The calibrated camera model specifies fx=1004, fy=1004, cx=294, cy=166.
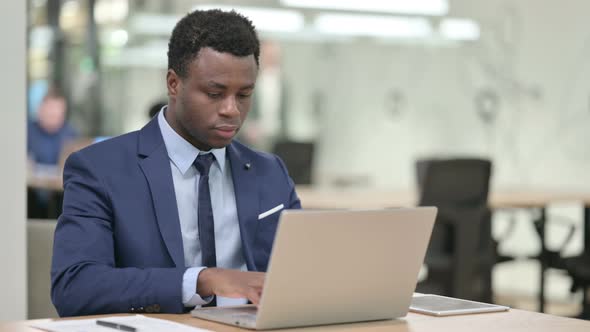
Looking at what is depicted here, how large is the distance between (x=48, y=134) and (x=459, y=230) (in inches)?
167

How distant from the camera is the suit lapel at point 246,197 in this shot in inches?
92.1

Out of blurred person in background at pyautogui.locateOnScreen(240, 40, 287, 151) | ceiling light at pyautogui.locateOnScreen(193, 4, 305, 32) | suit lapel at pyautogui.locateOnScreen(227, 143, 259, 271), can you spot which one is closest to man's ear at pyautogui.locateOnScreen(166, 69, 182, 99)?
suit lapel at pyautogui.locateOnScreen(227, 143, 259, 271)

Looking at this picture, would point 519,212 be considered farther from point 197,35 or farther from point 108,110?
point 197,35

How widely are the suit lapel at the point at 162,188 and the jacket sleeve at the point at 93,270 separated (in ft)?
0.35

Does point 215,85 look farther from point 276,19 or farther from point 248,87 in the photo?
point 276,19

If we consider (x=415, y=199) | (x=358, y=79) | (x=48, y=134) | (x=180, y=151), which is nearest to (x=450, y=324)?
(x=180, y=151)

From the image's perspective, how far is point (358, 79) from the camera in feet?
29.0

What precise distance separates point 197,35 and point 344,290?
0.70 metres

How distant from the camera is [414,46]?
877 centimetres

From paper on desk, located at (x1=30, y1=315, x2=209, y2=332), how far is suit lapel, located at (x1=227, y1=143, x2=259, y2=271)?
445 millimetres

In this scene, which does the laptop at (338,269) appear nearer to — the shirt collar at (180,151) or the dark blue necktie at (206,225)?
the dark blue necktie at (206,225)

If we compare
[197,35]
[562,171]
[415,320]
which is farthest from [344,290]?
[562,171]
